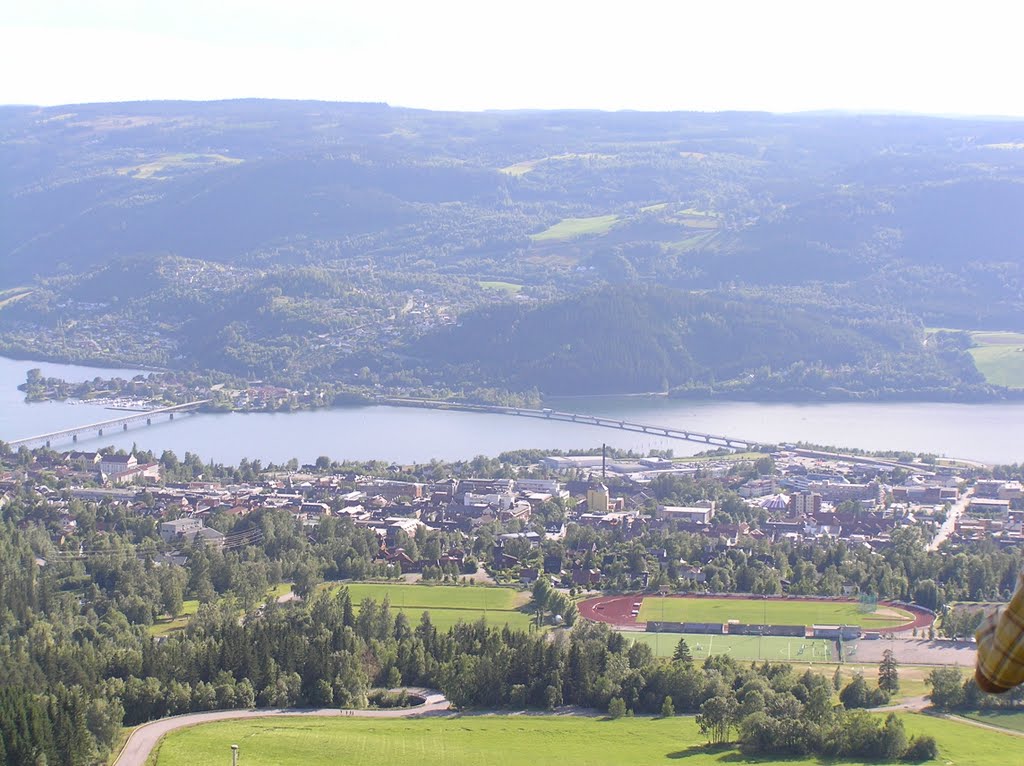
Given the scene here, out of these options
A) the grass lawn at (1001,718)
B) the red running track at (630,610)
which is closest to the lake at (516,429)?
the red running track at (630,610)

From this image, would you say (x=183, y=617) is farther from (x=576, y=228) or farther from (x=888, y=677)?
(x=576, y=228)

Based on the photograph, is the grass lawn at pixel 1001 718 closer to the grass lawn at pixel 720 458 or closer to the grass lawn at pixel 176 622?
the grass lawn at pixel 176 622

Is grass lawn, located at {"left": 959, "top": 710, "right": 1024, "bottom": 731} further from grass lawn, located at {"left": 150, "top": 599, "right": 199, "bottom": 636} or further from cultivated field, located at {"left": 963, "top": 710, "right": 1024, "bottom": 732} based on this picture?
grass lawn, located at {"left": 150, "top": 599, "right": 199, "bottom": 636}

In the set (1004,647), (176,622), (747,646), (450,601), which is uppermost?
(1004,647)

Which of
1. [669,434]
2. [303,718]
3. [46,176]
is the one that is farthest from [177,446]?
[46,176]

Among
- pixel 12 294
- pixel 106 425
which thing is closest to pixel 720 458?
pixel 106 425

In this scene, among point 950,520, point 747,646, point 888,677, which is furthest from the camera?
point 950,520
